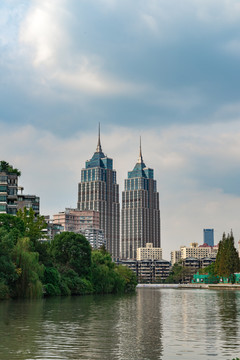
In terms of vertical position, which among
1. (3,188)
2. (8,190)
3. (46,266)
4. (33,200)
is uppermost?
(33,200)

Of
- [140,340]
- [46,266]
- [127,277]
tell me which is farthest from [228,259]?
[140,340]

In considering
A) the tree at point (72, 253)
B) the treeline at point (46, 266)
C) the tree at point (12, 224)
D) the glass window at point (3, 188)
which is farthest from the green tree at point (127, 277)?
the tree at point (12, 224)

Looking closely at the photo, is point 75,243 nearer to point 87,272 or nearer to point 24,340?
point 87,272

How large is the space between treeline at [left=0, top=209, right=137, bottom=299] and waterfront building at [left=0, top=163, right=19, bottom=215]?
26.5 metres

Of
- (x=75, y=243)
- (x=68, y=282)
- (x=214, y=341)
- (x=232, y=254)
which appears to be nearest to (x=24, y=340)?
(x=214, y=341)

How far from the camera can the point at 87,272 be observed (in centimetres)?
9294

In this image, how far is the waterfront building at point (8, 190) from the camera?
124062 mm

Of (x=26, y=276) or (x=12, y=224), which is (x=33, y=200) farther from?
(x=26, y=276)

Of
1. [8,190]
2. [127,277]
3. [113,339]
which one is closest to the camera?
[113,339]

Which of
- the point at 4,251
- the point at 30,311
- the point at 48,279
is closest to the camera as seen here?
the point at 30,311

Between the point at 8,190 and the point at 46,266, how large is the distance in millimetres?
55488

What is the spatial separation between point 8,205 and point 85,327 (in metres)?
98.3

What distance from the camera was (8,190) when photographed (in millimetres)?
128500

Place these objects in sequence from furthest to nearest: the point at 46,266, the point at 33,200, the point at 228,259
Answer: the point at 228,259
the point at 33,200
the point at 46,266
